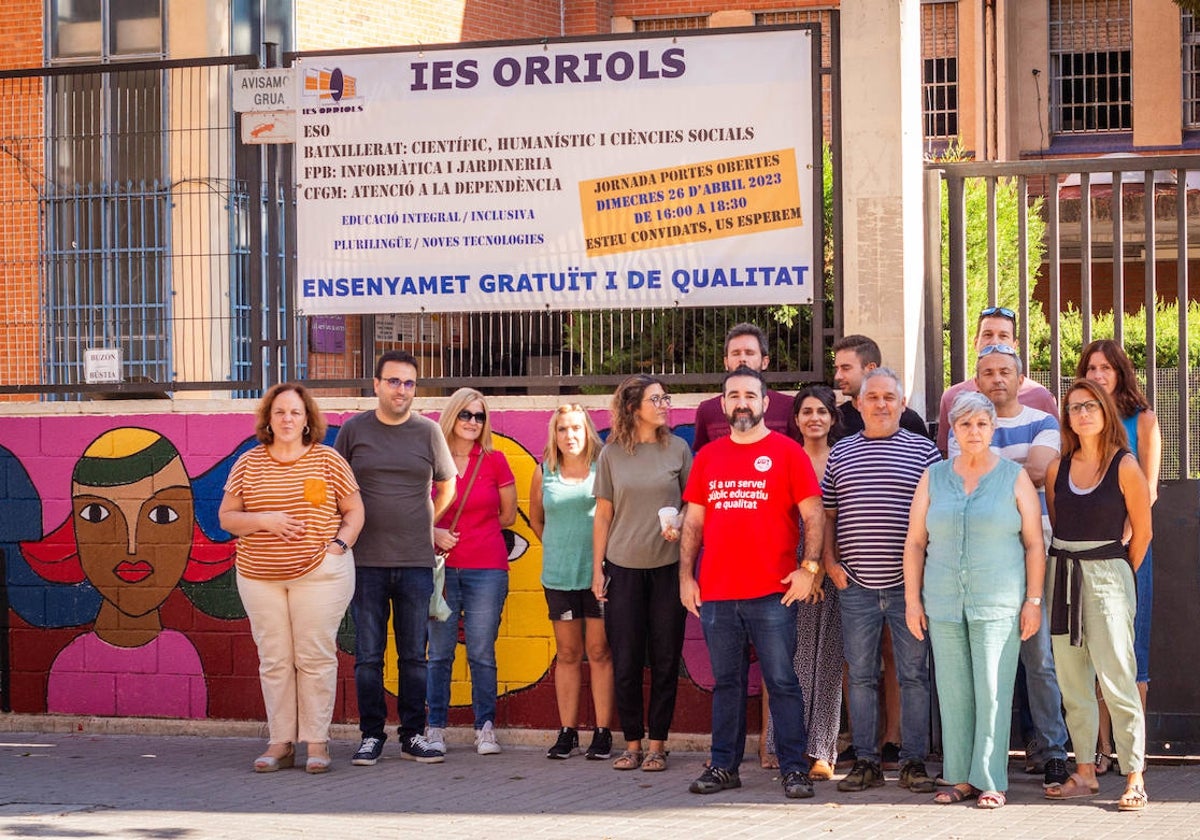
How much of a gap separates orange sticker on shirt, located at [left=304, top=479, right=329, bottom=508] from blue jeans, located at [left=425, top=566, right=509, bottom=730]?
0.89m

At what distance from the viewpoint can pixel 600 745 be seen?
8.62 metres

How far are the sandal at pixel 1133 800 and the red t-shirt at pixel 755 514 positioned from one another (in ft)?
5.62

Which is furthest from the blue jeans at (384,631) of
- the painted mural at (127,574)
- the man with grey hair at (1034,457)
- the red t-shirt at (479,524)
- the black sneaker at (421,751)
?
the man with grey hair at (1034,457)

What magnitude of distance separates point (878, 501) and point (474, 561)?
2.29 metres

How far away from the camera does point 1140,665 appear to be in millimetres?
7957

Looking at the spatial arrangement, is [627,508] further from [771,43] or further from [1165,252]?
[1165,252]

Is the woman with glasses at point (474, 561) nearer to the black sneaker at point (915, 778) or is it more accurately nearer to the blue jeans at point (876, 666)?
the blue jeans at point (876, 666)

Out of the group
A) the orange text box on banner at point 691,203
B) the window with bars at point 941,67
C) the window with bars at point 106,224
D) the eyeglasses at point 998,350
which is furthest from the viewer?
the window with bars at point 941,67

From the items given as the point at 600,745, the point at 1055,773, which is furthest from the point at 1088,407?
the point at 600,745

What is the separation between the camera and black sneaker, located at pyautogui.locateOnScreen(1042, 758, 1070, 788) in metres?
7.48

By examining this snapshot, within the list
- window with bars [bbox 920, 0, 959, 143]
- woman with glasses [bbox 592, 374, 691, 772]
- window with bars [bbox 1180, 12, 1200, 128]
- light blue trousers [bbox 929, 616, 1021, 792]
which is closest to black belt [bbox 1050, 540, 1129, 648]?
light blue trousers [bbox 929, 616, 1021, 792]

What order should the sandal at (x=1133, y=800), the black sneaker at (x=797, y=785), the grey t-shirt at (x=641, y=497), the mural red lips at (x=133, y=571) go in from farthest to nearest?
the mural red lips at (x=133, y=571) → the grey t-shirt at (x=641, y=497) → the black sneaker at (x=797, y=785) → the sandal at (x=1133, y=800)

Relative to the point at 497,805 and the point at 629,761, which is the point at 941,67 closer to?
the point at 629,761

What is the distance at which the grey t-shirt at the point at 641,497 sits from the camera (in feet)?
27.0
